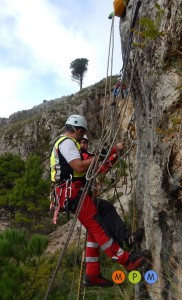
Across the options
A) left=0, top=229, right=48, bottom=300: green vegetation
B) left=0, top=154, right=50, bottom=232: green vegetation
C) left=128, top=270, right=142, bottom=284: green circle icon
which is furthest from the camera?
left=0, top=154, right=50, bottom=232: green vegetation

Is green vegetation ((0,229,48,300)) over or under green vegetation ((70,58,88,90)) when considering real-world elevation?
under

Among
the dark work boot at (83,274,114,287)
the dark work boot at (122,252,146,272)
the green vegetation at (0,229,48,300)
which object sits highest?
the dark work boot at (122,252,146,272)

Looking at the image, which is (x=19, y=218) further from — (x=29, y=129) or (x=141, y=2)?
(x=29, y=129)

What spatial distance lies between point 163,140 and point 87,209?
3.62 ft

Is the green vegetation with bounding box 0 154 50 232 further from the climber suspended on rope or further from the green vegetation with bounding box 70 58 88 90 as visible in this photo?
the green vegetation with bounding box 70 58 88 90

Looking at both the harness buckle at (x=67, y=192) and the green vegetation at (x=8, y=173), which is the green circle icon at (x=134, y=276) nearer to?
the harness buckle at (x=67, y=192)

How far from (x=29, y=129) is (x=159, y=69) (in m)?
28.7

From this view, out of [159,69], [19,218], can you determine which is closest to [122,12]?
[159,69]

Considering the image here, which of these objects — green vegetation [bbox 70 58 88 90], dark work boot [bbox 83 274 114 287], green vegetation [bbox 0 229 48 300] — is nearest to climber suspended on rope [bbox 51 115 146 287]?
dark work boot [bbox 83 274 114 287]

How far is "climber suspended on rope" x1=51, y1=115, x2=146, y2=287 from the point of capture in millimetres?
3242

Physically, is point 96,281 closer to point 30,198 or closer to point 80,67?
point 30,198

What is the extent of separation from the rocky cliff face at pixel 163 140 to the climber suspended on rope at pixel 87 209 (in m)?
0.31

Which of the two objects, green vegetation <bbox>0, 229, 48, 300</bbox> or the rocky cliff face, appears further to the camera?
green vegetation <bbox>0, 229, 48, 300</bbox>

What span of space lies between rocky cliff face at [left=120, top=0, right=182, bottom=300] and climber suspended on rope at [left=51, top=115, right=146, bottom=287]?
305 mm
